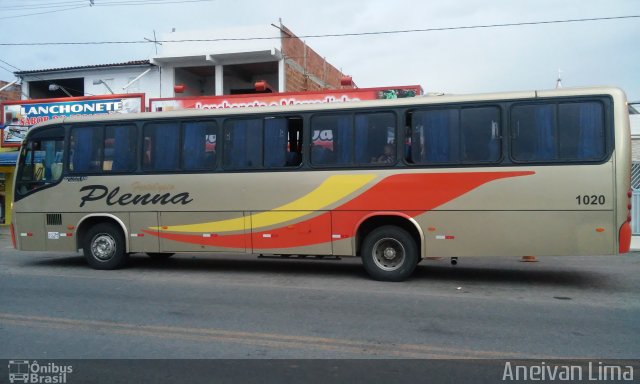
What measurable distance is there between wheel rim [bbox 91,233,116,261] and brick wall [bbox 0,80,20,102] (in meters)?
17.7

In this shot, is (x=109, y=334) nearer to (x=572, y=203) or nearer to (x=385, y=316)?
(x=385, y=316)

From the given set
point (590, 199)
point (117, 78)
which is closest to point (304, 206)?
point (590, 199)

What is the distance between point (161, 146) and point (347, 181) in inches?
156

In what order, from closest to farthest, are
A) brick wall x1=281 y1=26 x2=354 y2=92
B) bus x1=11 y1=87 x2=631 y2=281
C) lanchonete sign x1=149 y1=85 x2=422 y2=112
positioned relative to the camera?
1. bus x1=11 y1=87 x2=631 y2=281
2. lanchonete sign x1=149 y1=85 x2=422 y2=112
3. brick wall x1=281 y1=26 x2=354 y2=92

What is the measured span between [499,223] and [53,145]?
9.26m

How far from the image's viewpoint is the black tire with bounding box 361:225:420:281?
30.5 ft

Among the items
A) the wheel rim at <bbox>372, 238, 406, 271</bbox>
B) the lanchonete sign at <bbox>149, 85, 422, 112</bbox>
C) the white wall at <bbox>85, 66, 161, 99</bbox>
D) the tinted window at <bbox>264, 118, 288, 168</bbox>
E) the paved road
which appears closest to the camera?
the paved road

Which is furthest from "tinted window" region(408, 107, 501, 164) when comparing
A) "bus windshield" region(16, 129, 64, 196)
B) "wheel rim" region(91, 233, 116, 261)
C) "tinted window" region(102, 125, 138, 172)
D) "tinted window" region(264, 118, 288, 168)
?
"bus windshield" region(16, 129, 64, 196)

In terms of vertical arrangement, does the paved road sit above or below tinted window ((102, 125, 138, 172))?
below

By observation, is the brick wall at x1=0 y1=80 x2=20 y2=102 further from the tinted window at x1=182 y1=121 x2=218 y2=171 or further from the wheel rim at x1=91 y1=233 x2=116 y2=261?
the tinted window at x1=182 y1=121 x2=218 y2=171
